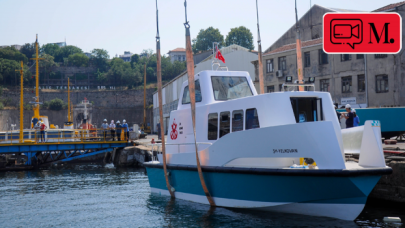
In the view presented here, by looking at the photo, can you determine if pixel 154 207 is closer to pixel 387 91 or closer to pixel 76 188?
pixel 76 188

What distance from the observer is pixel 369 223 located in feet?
27.2

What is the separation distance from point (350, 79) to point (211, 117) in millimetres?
19040

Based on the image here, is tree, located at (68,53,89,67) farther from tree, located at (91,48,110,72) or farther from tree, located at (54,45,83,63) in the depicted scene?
tree, located at (54,45,83,63)

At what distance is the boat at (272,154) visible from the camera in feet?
25.0

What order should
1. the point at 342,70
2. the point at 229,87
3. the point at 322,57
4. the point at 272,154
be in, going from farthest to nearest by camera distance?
the point at 322,57, the point at 342,70, the point at 229,87, the point at 272,154

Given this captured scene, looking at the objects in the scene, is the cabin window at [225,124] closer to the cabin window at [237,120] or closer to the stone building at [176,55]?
→ the cabin window at [237,120]

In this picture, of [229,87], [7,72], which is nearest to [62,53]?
[7,72]

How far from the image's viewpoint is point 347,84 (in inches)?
1056

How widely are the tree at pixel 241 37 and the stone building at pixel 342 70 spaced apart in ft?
185

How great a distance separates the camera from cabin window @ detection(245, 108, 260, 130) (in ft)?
29.6

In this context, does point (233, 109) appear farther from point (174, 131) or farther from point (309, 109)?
point (174, 131)

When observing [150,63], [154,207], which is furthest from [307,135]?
[150,63]

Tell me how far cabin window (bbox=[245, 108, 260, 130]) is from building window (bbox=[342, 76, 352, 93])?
19544mm

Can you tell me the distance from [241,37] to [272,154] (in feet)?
274
